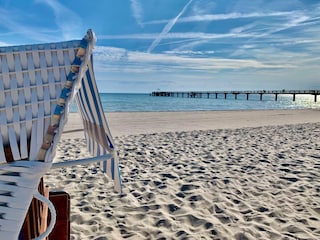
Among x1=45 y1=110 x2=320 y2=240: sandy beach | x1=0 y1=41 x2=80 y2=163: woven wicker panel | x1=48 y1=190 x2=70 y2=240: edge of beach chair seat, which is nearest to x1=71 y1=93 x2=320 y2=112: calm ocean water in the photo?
x1=45 y1=110 x2=320 y2=240: sandy beach

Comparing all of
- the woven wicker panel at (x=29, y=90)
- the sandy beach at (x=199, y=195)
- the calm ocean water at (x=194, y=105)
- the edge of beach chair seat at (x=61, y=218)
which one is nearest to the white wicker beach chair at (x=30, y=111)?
the woven wicker panel at (x=29, y=90)

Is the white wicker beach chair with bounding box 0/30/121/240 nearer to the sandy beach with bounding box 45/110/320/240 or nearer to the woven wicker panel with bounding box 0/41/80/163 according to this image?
the woven wicker panel with bounding box 0/41/80/163

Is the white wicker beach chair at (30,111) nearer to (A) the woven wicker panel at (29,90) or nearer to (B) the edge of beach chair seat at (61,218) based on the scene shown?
(A) the woven wicker panel at (29,90)

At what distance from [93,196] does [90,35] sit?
9.22 feet

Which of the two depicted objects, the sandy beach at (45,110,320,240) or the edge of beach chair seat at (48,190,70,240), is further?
the sandy beach at (45,110,320,240)

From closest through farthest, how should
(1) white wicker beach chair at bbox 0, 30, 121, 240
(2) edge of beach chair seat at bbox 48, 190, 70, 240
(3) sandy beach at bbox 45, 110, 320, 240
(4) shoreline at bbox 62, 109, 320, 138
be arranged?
(1) white wicker beach chair at bbox 0, 30, 121, 240
(2) edge of beach chair seat at bbox 48, 190, 70, 240
(3) sandy beach at bbox 45, 110, 320, 240
(4) shoreline at bbox 62, 109, 320, 138

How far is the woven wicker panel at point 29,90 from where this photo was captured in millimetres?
1173

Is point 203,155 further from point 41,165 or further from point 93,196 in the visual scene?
point 41,165

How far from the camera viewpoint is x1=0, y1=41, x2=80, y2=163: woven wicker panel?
1.17 metres

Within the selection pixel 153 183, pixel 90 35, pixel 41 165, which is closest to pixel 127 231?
pixel 153 183

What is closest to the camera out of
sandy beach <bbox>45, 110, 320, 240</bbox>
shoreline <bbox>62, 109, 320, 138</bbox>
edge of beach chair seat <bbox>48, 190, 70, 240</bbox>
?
edge of beach chair seat <bbox>48, 190, 70, 240</bbox>

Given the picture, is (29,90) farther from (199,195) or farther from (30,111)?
(199,195)

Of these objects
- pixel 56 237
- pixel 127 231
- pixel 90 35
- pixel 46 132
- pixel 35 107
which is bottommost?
pixel 127 231

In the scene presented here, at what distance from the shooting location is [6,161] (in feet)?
3.71
